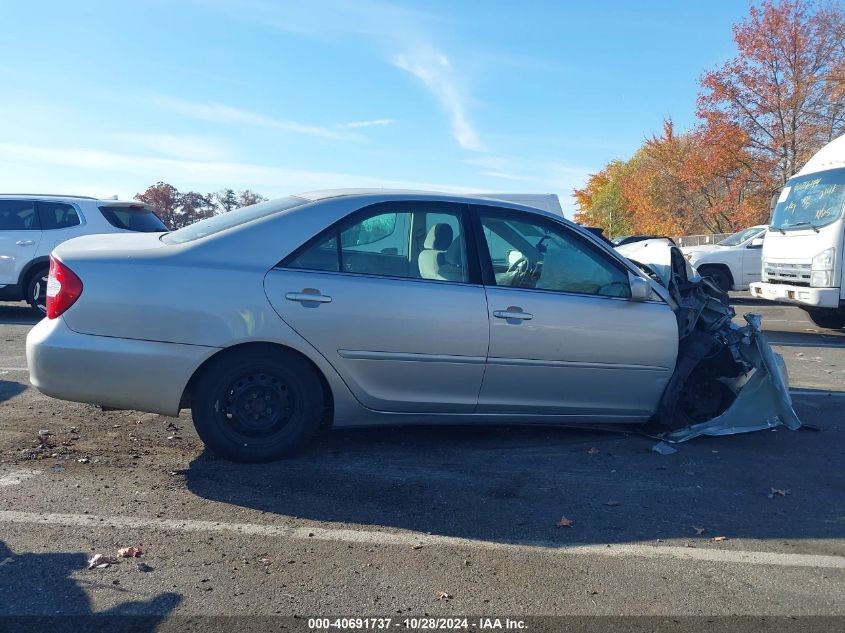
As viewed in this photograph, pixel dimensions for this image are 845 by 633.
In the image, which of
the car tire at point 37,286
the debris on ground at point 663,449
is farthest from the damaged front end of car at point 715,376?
the car tire at point 37,286

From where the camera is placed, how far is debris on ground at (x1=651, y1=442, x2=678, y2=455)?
5.10 metres

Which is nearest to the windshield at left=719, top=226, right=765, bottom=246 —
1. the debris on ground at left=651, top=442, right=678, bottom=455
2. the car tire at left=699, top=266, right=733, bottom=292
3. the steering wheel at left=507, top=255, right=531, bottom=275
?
the car tire at left=699, top=266, right=733, bottom=292

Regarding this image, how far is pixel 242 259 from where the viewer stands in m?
4.56

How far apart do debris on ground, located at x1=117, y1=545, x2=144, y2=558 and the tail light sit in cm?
160

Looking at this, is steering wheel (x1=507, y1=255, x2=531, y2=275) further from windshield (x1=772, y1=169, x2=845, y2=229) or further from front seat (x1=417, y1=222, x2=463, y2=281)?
windshield (x1=772, y1=169, x2=845, y2=229)

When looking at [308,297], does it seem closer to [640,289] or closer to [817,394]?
[640,289]

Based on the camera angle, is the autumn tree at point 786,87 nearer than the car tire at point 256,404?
No

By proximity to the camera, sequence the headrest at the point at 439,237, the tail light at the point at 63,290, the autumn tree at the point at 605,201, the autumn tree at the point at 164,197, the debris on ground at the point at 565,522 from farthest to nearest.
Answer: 1. the autumn tree at the point at 605,201
2. the autumn tree at the point at 164,197
3. the headrest at the point at 439,237
4. the tail light at the point at 63,290
5. the debris on ground at the point at 565,522

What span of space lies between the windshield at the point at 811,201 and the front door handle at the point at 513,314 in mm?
7762

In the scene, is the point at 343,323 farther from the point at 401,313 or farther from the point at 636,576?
the point at 636,576

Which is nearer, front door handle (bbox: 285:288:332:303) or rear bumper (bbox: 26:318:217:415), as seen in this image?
rear bumper (bbox: 26:318:217:415)

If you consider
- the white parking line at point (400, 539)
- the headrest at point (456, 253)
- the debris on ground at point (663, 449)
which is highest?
the headrest at point (456, 253)

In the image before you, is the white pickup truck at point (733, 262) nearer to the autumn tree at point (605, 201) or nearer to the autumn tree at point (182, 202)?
the autumn tree at point (182, 202)

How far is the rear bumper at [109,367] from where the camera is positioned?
4332mm
